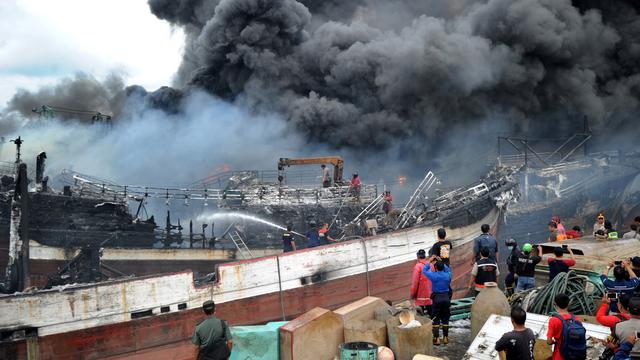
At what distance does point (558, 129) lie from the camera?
3766 centimetres

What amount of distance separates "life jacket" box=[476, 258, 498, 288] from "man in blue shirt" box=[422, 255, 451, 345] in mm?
559

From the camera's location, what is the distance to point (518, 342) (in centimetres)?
482

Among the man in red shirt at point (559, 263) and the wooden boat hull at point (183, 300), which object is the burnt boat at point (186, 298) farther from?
the man in red shirt at point (559, 263)

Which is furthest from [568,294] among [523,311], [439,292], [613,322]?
[523,311]

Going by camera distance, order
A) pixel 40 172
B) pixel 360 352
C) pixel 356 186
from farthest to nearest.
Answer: pixel 356 186
pixel 40 172
pixel 360 352

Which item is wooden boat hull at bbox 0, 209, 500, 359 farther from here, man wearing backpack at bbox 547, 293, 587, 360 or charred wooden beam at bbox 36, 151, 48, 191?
man wearing backpack at bbox 547, 293, 587, 360

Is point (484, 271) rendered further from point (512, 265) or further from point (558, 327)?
point (558, 327)

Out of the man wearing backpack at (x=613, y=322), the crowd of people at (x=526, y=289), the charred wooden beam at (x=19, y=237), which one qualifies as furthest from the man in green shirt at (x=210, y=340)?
the charred wooden beam at (x=19, y=237)

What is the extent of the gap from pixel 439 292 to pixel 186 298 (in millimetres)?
5881

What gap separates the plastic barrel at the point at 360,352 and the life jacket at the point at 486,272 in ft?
6.85

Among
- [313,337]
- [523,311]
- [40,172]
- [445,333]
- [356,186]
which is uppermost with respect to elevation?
[40,172]

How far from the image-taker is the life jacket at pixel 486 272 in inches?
292

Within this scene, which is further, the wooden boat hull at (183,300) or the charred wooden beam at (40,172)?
the charred wooden beam at (40,172)

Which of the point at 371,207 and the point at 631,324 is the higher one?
the point at 371,207
